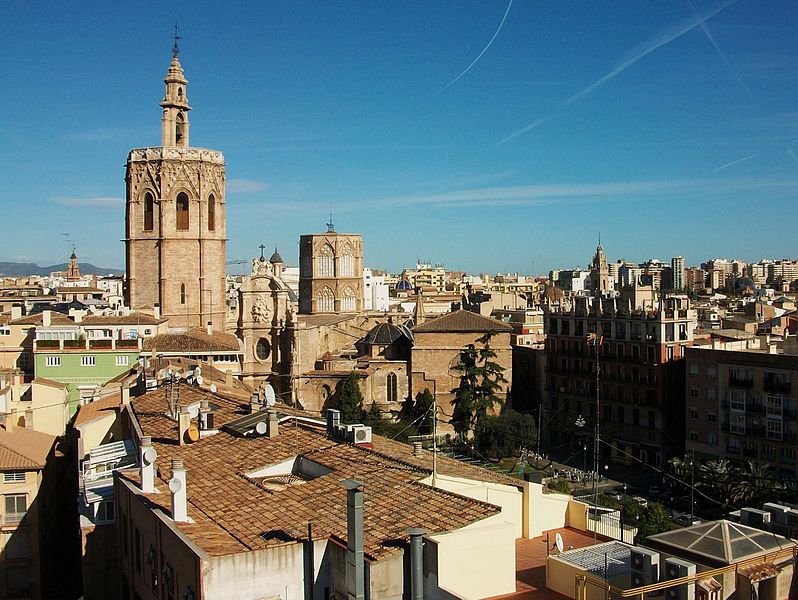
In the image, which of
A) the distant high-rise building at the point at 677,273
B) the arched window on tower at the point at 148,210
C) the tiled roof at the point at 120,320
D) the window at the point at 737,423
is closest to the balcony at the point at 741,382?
the window at the point at 737,423

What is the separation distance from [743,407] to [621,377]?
6.53 metres

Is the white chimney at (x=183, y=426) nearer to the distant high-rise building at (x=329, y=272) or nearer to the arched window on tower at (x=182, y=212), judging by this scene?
the arched window on tower at (x=182, y=212)

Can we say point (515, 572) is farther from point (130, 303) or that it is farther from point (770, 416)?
point (130, 303)

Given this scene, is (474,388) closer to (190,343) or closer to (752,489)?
(190,343)

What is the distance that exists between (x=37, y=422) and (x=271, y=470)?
1285cm

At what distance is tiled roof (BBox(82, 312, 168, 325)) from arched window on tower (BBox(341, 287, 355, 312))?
22378 mm

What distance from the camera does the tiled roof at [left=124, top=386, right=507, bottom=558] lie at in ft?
32.1

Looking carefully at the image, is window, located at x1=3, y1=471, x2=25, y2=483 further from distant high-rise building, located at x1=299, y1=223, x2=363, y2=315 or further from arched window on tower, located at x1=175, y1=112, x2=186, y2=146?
distant high-rise building, located at x1=299, y1=223, x2=363, y2=315

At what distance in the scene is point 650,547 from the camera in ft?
29.4

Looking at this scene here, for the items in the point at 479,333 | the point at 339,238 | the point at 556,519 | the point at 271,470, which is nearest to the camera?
the point at 556,519

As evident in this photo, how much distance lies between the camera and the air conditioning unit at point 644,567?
8.00 meters

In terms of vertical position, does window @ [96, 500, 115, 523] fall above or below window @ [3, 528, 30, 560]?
above

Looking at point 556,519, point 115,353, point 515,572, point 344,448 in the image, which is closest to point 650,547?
point 515,572

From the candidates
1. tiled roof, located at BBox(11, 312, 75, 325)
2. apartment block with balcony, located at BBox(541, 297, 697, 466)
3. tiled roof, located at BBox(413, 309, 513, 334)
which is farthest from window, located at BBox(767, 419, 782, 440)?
tiled roof, located at BBox(11, 312, 75, 325)
